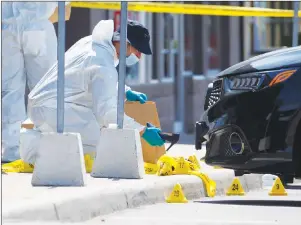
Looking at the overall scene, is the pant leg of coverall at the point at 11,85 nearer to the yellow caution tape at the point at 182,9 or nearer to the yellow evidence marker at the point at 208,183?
the yellow caution tape at the point at 182,9

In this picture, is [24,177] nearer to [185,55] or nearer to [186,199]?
[186,199]

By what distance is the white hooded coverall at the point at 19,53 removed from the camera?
12.9 metres

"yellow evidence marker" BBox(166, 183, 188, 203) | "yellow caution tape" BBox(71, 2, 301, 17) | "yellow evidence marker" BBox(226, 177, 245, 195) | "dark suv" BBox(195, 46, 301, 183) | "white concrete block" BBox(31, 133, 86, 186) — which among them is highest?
"yellow caution tape" BBox(71, 2, 301, 17)

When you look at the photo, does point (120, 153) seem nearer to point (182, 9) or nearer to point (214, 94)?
point (214, 94)

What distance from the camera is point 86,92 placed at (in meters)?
11.3

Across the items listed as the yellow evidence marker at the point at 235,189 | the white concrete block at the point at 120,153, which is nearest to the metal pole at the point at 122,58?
the white concrete block at the point at 120,153

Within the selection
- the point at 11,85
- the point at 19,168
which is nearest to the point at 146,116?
the point at 19,168

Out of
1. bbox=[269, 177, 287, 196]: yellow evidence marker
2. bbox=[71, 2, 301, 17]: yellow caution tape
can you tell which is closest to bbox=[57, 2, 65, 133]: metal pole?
bbox=[269, 177, 287, 196]: yellow evidence marker

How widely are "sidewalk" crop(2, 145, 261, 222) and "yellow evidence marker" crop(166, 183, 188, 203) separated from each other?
8 centimetres

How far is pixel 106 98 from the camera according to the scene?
10961mm

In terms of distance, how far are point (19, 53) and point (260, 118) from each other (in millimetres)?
3776

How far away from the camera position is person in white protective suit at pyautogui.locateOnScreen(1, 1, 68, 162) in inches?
509

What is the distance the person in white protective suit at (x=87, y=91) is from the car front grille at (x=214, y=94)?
0.64 m

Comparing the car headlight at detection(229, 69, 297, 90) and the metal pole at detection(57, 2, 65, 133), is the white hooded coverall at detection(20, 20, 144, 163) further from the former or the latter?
the car headlight at detection(229, 69, 297, 90)
